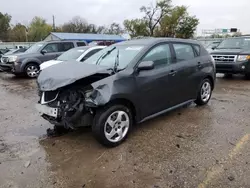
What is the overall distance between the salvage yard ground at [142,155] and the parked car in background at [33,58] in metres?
6.23

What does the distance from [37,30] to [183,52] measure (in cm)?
6813

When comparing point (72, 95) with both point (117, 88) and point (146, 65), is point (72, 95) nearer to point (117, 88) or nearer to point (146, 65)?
point (117, 88)

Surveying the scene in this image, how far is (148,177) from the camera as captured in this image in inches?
121

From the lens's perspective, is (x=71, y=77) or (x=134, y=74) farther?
(x=134, y=74)

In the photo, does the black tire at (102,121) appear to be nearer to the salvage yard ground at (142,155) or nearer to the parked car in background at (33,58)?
the salvage yard ground at (142,155)

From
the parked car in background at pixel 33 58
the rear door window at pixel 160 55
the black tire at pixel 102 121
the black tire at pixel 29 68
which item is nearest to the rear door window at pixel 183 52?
the rear door window at pixel 160 55

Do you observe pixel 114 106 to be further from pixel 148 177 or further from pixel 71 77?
pixel 148 177

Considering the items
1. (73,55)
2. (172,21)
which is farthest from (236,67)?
(172,21)

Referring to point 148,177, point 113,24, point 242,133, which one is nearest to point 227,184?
point 148,177

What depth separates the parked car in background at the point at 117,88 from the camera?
370 cm

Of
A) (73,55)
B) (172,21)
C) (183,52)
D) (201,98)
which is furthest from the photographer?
(172,21)

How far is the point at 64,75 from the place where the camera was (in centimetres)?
387

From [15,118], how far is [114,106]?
291 cm

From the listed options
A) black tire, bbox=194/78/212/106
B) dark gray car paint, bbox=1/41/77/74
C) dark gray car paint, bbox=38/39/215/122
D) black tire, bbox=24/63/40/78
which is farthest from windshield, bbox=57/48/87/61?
black tire, bbox=194/78/212/106
